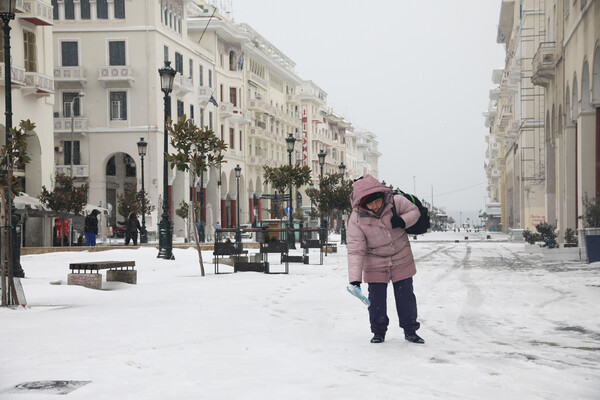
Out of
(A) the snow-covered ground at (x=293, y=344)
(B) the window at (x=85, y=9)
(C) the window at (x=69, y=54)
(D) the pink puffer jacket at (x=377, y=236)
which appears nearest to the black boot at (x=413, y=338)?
Result: (A) the snow-covered ground at (x=293, y=344)

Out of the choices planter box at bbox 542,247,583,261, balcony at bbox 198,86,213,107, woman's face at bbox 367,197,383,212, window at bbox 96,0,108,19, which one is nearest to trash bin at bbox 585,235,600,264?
planter box at bbox 542,247,583,261

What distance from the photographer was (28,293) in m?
12.5

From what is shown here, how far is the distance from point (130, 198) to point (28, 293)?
105 ft

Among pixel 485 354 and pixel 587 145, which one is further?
pixel 587 145

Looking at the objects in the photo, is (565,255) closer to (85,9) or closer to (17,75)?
(17,75)

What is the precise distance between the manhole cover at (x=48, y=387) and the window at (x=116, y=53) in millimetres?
45249

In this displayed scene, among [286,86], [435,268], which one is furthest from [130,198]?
[286,86]

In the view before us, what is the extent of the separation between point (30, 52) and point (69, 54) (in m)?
15.7

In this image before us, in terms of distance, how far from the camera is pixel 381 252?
24.8 ft

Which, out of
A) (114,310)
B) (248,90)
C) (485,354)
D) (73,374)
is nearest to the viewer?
(73,374)

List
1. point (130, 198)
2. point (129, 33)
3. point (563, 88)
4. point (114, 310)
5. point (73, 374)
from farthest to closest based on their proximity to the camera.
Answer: point (129, 33)
point (130, 198)
point (563, 88)
point (114, 310)
point (73, 374)

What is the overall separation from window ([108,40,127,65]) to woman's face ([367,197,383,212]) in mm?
43680

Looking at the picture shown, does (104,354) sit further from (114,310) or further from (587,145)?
(587,145)

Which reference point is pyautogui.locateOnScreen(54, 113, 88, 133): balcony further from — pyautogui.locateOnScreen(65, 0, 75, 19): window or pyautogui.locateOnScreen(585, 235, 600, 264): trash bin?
pyautogui.locateOnScreen(585, 235, 600, 264): trash bin
